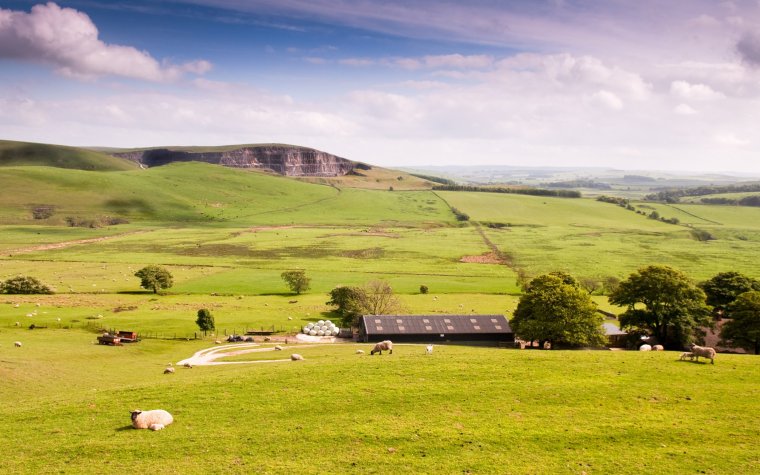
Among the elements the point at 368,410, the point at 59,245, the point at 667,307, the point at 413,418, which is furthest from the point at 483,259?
the point at 59,245

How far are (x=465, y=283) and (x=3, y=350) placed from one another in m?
84.2

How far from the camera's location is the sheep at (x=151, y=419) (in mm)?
28234

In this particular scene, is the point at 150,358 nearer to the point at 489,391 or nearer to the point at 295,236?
the point at 489,391

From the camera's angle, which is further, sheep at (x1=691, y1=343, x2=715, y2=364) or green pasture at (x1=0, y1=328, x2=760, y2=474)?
sheep at (x1=691, y1=343, x2=715, y2=364)

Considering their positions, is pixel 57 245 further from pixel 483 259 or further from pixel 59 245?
pixel 483 259

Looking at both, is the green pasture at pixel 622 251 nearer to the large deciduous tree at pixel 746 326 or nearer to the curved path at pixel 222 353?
the large deciduous tree at pixel 746 326

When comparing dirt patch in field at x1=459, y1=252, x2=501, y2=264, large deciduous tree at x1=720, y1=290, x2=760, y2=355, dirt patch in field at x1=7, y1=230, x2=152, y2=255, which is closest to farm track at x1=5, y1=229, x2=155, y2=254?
dirt patch in field at x1=7, y1=230, x2=152, y2=255

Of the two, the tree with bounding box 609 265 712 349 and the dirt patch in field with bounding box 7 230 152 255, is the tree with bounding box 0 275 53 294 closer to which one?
the dirt patch in field with bounding box 7 230 152 255

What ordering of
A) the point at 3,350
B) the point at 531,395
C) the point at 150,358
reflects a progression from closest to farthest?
the point at 531,395, the point at 3,350, the point at 150,358

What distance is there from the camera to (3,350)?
5066 centimetres

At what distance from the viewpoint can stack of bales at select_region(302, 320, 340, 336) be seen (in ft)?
239

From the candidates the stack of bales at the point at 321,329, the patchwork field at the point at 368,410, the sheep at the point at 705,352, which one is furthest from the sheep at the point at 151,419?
the stack of bales at the point at 321,329

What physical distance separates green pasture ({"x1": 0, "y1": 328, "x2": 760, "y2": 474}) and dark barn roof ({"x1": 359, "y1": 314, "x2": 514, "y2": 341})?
2673cm

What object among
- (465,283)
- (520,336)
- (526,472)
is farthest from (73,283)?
(526,472)
